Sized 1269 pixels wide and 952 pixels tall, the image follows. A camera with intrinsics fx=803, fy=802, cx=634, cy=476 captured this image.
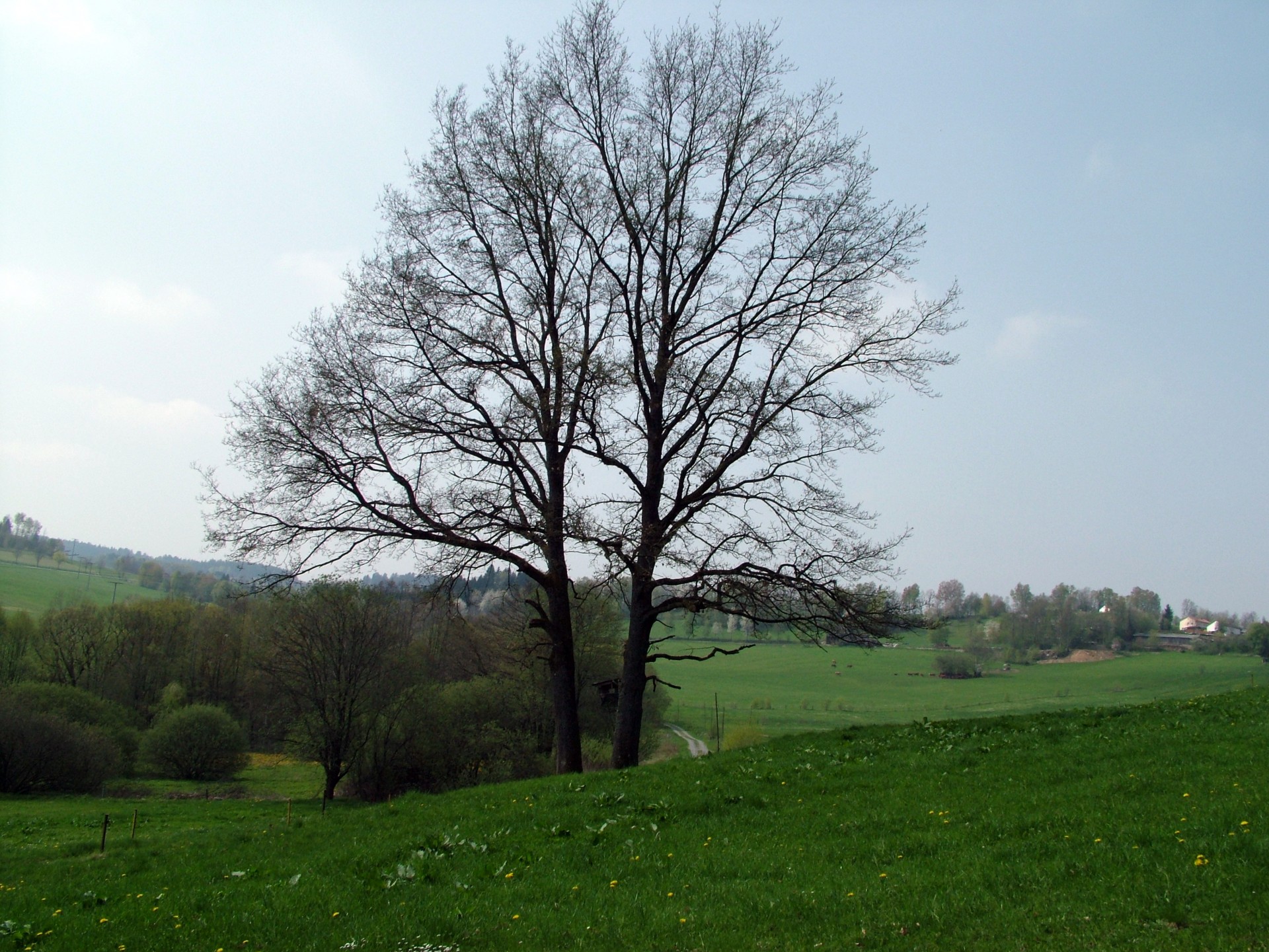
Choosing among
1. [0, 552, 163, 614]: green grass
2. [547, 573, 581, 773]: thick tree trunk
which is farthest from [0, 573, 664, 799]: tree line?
[0, 552, 163, 614]: green grass

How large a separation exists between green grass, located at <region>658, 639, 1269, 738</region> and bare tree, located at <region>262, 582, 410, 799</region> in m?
24.4

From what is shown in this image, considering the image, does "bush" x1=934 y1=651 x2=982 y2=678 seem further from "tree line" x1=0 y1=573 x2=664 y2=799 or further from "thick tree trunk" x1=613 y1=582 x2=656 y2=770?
"thick tree trunk" x1=613 y1=582 x2=656 y2=770

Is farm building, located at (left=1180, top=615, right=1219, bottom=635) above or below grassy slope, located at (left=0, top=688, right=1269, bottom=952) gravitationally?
above

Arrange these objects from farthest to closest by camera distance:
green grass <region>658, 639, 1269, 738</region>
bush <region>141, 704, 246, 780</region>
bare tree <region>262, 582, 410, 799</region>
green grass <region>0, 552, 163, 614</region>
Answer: green grass <region>0, 552, 163, 614</region>, green grass <region>658, 639, 1269, 738</region>, bush <region>141, 704, 246, 780</region>, bare tree <region>262, 582, 410, 799</region>

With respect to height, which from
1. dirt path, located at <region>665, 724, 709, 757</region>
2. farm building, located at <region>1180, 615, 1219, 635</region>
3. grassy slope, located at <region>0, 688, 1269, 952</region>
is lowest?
dirt path, located at <region>665, 724, 709, 757</region>

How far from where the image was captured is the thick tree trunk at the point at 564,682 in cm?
1457

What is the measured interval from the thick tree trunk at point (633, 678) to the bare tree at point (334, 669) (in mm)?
21001

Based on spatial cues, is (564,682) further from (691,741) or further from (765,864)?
(691,741)

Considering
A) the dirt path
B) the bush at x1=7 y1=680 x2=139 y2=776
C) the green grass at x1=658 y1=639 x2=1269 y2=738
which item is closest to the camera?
the bush at x1=7 y1=680 x2=139 y2=776

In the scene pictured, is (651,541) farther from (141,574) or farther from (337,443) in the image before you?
(141,574)

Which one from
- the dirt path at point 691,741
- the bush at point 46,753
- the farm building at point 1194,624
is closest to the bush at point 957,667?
the dirt path at point 691,741

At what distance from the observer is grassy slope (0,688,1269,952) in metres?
5.30

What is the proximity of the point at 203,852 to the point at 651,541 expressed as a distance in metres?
7.17

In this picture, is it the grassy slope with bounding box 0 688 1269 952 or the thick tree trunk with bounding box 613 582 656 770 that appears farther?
the thick tree trunk with bounding box 613 582 656 770
